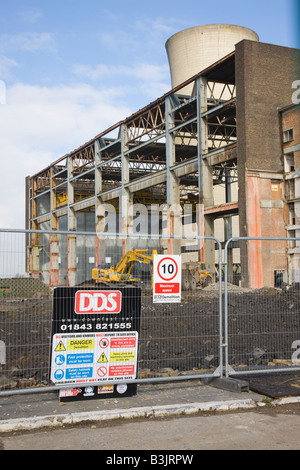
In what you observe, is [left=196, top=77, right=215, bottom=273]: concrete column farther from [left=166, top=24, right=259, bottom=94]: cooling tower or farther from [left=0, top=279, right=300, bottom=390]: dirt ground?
[left=0, top=279, right=300, bottom=390]: dirt ground

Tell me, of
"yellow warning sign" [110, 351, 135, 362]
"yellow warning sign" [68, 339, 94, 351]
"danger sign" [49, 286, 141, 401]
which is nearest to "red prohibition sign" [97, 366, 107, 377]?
"danger sign" [49, 286, 141, 401]

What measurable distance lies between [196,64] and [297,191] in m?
17.6

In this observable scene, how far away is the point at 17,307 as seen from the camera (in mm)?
6465

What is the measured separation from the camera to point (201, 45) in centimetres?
3962

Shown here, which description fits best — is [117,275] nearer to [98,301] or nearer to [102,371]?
[98,301]

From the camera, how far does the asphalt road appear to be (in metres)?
4.56

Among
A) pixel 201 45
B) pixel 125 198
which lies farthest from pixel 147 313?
pixel 201 45

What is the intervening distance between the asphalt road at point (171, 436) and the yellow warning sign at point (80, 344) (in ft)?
3.44

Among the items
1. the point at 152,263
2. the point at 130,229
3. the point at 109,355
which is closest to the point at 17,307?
the point at 109,355

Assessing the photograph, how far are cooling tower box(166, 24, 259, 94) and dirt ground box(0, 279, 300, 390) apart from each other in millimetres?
34487

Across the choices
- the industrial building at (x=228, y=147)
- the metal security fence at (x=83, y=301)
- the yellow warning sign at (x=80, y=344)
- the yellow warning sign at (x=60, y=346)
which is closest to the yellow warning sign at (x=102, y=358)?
the metal security fence at (x=83, y=301)

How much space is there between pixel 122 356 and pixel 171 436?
1606 millimetres

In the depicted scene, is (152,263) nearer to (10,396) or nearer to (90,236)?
(90,236)

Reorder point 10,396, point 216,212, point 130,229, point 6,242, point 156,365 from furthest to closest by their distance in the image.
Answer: point 130,229
point 216,212
point 156,365
point 10,396
point 6,242
